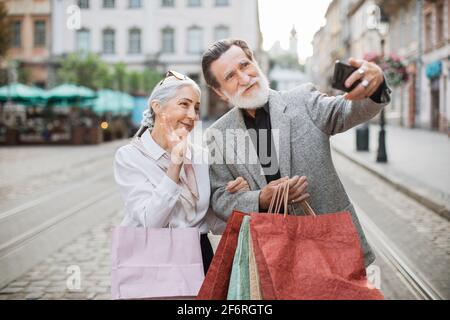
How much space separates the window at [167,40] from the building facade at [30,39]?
8104 mm

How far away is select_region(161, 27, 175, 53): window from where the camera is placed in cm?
4047

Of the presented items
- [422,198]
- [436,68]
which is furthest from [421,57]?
[422,198]

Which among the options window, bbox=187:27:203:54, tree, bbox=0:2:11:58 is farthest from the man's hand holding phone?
window, bbox=187:27:203:54

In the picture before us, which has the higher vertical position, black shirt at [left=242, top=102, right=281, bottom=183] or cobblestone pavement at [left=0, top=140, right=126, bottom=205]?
black shirt at [left=242, top=102, right=281, bottom=183]

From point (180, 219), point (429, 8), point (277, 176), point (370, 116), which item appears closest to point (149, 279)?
point (180, 219)

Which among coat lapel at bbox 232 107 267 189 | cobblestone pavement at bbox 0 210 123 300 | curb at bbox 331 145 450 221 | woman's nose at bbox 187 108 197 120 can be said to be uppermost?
woman's nose at bbox 187 108 197 120

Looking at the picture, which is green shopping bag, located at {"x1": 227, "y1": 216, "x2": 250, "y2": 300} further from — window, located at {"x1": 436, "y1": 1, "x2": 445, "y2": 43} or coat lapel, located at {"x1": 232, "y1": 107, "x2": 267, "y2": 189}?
window, located at {"x1": 436, "y1": 1, "x2": 445, "y2": 43}

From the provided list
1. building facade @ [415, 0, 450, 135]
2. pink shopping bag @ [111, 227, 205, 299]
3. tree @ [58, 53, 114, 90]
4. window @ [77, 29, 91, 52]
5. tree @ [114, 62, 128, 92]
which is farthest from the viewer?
window @ [77, 29, 91, 52]

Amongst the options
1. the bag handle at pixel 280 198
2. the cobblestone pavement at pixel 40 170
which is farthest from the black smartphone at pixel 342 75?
the cobblestone pavement at pixel 40 170

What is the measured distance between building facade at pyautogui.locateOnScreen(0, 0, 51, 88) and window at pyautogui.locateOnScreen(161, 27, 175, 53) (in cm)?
810

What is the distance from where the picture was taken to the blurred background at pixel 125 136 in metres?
5.33

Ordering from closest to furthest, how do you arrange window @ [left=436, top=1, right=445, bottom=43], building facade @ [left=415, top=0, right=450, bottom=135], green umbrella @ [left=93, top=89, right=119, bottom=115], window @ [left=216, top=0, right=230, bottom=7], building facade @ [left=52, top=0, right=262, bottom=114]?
building facade @ [left=415, top=0, right=450, bottom=135] < window @ [left=436, top=1, right=445, bottom=43] < green umbrella @ [left=93, top=89, right=119, bottom=115] < window @ [left=216, top=0, right=230, bottom=7] < building facade @ [left=52, top=0, right=262, bottom=114]

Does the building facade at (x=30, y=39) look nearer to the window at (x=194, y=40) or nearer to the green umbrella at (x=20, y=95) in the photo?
the green umbrella at (x=20, y=95)

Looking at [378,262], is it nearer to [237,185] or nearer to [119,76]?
[237,185]
